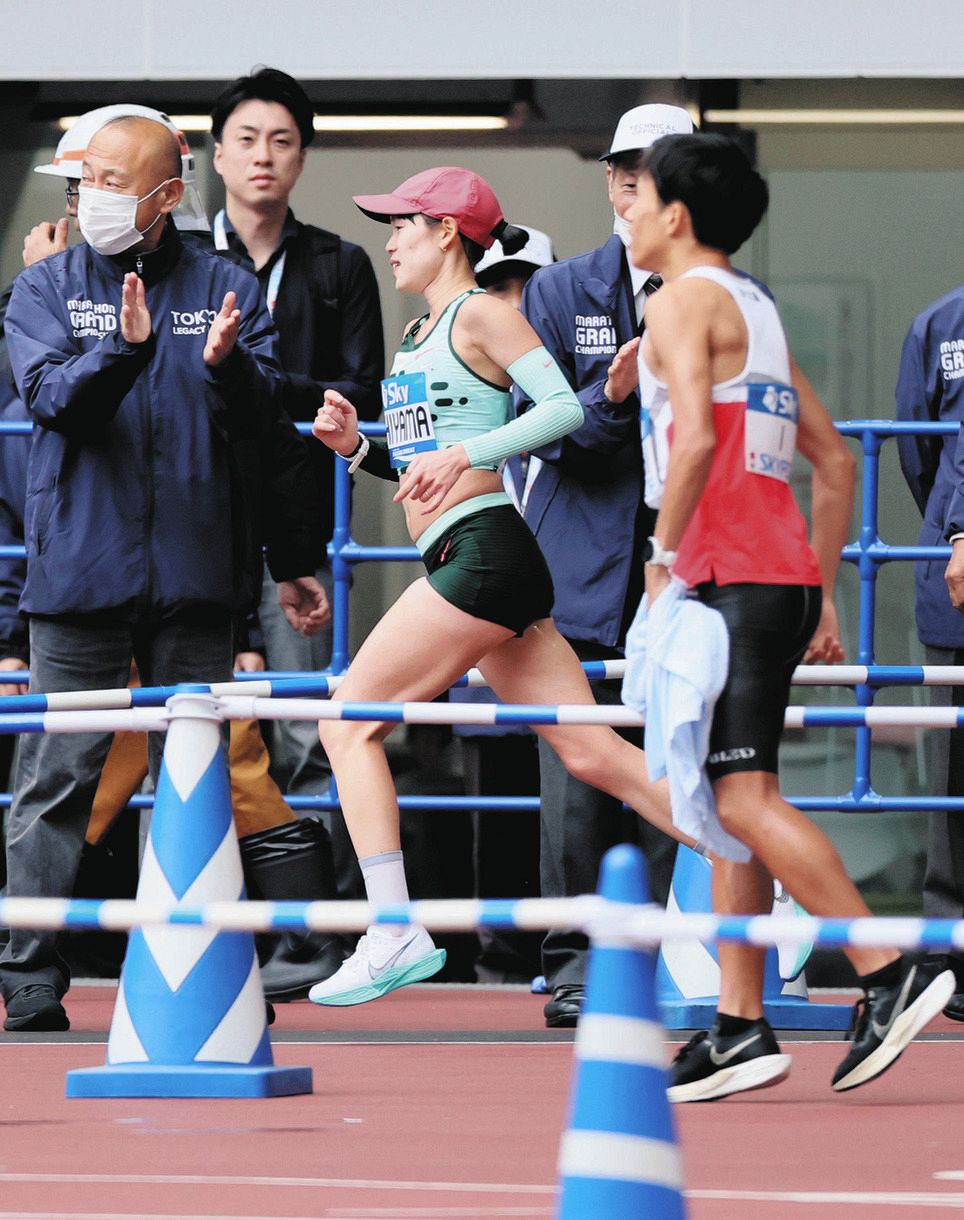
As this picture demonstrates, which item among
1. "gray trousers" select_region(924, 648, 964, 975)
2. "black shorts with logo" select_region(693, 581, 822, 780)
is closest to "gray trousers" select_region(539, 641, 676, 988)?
"gray trousers" select_region(924, 648, 964, 975)

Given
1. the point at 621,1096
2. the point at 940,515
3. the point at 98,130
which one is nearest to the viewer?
the point at 621,1096

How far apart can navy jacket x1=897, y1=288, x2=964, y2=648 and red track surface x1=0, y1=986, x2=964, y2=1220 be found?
1741 millimetres

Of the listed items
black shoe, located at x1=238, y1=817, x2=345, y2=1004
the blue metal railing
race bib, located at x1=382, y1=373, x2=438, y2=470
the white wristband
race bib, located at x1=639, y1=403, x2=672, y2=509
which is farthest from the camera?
the blue metal railing

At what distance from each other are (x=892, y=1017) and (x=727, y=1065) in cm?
37

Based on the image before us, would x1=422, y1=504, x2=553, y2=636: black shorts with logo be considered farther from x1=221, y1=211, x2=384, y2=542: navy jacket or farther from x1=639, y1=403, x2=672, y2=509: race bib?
x1=221, y1=211, x2=384, y2=542: navy jacket

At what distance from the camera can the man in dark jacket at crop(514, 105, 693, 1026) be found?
7211 mm

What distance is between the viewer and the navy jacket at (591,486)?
7355 mm

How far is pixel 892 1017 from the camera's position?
5.04m

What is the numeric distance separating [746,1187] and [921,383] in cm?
434

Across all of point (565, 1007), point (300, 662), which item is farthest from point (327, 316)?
point (565, 1007)

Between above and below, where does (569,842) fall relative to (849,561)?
below

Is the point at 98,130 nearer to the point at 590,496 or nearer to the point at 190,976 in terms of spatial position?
the point at 590,496

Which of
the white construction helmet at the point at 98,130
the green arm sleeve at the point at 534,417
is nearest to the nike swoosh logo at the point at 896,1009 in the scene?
the green arm sleeve at the point at 534,417

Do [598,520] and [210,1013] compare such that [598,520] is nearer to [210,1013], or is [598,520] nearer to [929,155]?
[210,1013]
